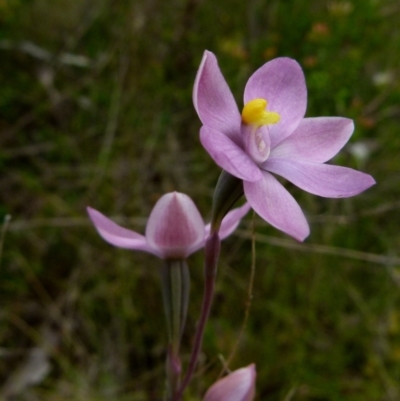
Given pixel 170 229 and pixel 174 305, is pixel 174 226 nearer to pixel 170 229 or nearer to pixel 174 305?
pixel 170 229

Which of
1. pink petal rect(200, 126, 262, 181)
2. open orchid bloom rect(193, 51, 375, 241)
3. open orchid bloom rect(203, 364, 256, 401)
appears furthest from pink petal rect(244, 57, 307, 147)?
open orchid bloom rect(203, 364, 256, 401)

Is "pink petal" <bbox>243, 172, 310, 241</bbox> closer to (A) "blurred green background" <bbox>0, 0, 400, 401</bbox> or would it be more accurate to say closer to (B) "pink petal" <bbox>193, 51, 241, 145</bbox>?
(B) "pink petal" <bbox>193, 51, 241, 145</bbox>

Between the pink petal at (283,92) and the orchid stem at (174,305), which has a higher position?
the pink petal at (283,92)

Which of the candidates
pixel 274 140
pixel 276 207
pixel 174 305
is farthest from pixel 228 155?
pixel 174 305

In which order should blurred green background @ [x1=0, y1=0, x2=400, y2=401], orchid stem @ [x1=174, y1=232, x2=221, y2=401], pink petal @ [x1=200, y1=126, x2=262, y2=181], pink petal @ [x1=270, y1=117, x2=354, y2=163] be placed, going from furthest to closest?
blurred green background @ [x1=0, y1=0, x2=400, y2=401]
pink petal @ [x1=270, y1=117, x2=354, y2=163]
orchid stem @ [x1=174, y1=232, x2=221, y2=401]
pink petal @ [x1=200, y1=126, x2=262, y2=181]

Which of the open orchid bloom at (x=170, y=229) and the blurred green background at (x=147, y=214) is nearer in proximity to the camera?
the open orchid bloom at (x=170, y=229)

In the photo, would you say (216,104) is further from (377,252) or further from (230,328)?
(377,252)

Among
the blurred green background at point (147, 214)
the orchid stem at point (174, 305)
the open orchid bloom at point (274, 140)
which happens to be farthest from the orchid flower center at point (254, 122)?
the blurred green background at point (147, 214)

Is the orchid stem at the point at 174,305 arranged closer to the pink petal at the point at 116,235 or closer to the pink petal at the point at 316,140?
the pink petal at the point at 116,235
